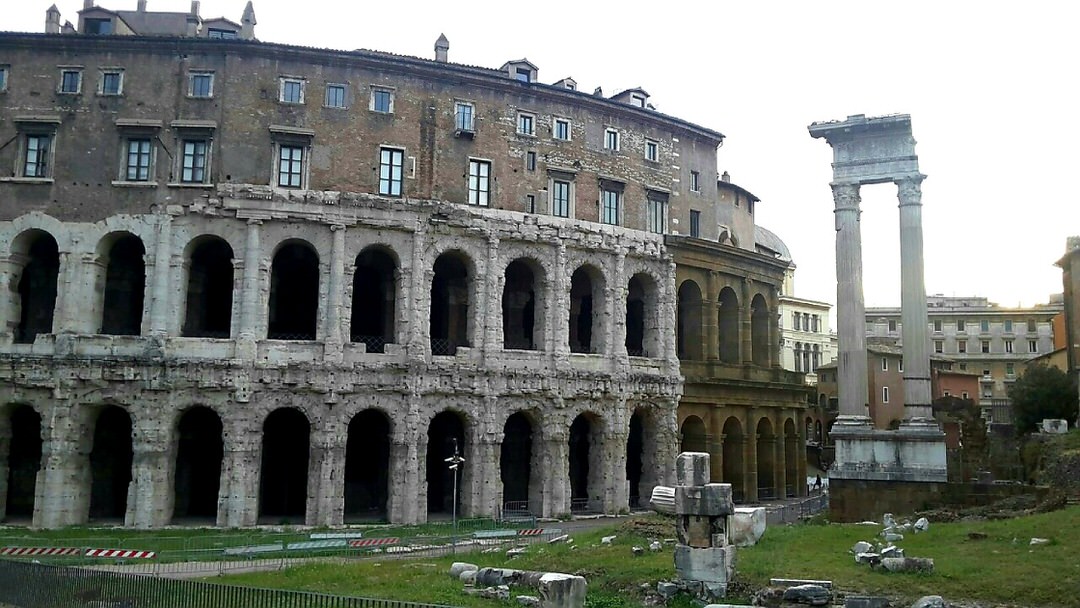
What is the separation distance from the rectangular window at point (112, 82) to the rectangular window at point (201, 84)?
2.46m

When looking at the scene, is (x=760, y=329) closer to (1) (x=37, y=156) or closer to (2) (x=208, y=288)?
(2) (x=208, y=288)

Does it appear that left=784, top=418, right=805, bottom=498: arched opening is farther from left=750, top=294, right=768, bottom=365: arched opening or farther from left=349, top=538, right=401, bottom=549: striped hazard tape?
left=349, top=538, right=401, bottom=549: striped hazard tape

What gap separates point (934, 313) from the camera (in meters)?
83.2

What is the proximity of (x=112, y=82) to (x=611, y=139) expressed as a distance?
19620 mm

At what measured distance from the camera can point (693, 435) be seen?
4156cm

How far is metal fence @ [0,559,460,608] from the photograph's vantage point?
45.9ft

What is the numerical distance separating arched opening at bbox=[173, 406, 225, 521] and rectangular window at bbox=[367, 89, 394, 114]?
504 inches

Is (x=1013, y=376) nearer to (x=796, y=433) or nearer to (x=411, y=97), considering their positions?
(x=796, y=433)

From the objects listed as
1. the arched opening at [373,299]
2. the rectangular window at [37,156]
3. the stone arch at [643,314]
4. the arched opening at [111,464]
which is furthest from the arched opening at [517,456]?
the rectangular window at [37,156]

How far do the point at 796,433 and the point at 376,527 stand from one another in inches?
975

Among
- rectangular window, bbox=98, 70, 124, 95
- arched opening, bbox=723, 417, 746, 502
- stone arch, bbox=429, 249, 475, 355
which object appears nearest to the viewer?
rectangular window, bbox=98, 70, 124, 95

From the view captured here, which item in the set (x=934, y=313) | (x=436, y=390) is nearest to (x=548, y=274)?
(x=436, y=390)

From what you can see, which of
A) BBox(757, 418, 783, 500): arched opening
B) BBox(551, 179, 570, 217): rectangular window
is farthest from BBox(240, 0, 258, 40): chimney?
BBox(757, 418, 783, 500): arched opening

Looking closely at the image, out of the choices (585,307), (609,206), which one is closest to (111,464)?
(585,307)
